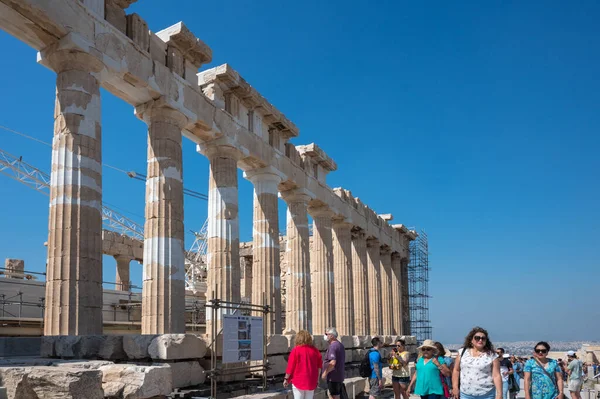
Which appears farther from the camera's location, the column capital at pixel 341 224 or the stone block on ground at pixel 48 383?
the column capital at pixel 341 224

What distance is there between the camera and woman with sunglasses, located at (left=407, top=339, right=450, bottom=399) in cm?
959

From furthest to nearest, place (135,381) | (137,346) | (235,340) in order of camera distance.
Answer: (235,340) → (137,346) → (135,381)

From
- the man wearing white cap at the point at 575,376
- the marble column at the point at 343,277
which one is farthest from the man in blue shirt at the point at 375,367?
the marble column at the point at 343,277

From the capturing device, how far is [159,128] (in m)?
15.9

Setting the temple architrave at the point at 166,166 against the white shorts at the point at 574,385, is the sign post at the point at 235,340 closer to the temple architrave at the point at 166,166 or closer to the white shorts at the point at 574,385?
the temple architrave at the point at 166,166

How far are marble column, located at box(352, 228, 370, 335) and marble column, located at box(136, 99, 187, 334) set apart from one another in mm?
16045

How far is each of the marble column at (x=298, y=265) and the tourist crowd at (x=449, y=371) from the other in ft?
30.2

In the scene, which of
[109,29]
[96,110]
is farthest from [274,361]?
[109,29]

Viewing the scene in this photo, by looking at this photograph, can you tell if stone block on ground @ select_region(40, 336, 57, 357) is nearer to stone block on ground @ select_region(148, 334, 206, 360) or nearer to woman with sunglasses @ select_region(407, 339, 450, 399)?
stone block on ground @ select_region(148, 334, 206, 360)

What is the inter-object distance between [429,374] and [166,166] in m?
8.87

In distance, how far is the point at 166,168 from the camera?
1579 centimetres

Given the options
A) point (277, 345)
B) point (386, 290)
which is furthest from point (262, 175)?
point (386, 290)

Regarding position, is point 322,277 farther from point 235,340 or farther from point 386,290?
point 235,340

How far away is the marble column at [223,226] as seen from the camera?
1797cm
